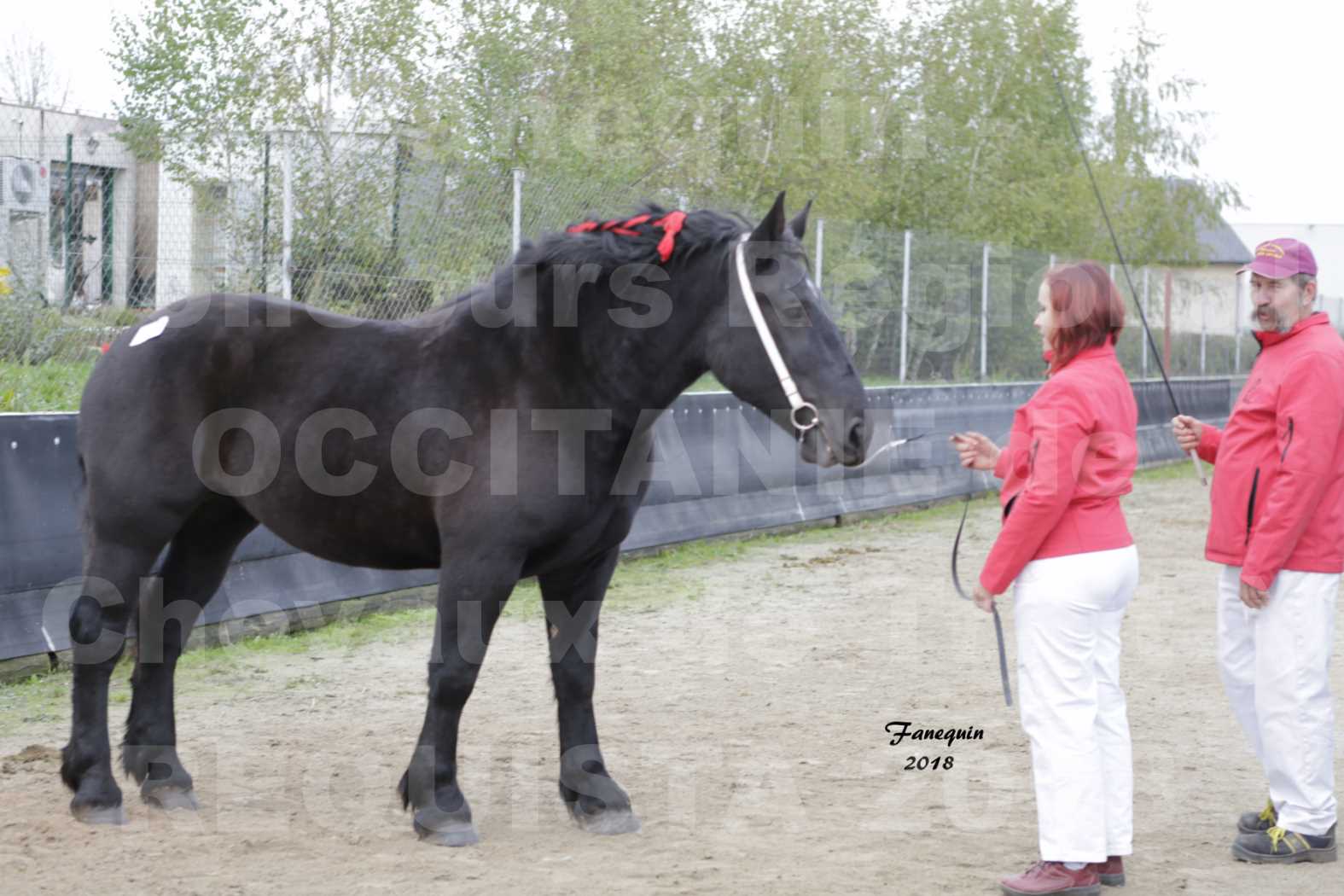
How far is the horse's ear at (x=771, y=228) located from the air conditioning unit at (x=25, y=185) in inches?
270

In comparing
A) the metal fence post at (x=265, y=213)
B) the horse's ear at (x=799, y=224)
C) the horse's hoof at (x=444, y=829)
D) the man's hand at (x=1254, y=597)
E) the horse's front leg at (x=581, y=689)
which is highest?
the metal fence post at (x=265, y=213)

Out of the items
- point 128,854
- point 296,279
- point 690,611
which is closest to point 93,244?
point 296,279

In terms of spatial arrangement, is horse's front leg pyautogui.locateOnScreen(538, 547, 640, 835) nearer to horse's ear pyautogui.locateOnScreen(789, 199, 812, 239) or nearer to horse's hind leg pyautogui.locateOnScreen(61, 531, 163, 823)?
horse's ear pyautogui.locateOnScreen(789, 199, 812, 239)

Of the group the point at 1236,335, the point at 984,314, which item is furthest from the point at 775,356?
the point at 1236,335

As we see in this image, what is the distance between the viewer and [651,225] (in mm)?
4320

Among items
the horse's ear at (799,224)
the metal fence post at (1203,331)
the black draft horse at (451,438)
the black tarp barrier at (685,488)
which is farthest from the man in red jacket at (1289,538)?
the metal fence post at (1203,331)

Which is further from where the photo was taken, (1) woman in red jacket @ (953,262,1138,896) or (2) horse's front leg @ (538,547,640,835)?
(2) horse's front leg @ (538,547,640,835)

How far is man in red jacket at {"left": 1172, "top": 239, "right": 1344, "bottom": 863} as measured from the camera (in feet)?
13.9

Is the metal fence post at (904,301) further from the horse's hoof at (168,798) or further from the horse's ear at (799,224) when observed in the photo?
the horse's hoof at (168,798)

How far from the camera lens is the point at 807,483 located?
11945mm

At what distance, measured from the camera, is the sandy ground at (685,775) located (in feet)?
13.5

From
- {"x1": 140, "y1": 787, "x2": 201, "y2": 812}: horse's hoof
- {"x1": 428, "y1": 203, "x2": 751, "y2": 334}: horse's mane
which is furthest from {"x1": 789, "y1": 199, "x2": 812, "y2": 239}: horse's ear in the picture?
{"x1": 140, "y1": 787, "x2": 201, "y2": 812}: horse's hoof

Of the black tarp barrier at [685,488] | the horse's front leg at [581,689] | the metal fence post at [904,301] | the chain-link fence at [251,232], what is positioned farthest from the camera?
the metal fence post at [904,301]

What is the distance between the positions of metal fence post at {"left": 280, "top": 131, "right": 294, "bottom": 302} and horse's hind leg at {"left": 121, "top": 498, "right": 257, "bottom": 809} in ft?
12.9
